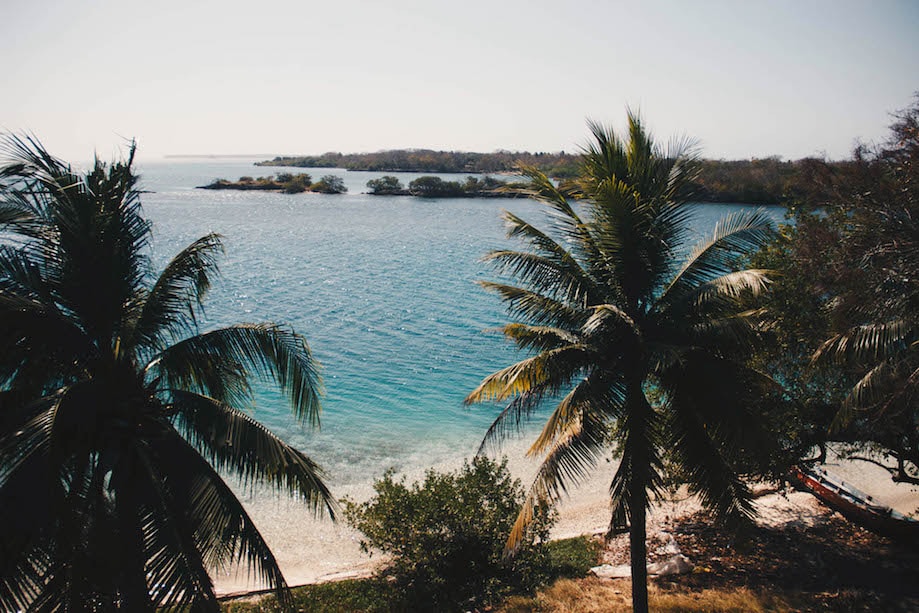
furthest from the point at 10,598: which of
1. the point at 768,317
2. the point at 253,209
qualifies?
the point at 253,209

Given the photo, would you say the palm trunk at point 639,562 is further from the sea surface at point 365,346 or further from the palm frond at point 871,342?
the sea surface at point 365,346

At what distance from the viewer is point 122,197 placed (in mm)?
7105

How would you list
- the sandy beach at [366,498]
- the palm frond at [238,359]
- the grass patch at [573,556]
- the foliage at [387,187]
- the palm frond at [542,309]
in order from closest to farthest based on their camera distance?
the palm frond at [238,359] < the palm frond at [542,309] < the grass patch at [573,556] < the sandy beach at [366,498] < the foliage at [387,187]

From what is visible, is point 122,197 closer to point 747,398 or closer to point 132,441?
point 132,441

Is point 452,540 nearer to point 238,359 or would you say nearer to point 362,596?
point 362,596

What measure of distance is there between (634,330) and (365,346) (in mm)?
25053

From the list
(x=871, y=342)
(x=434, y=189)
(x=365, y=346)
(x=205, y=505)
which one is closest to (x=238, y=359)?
(x=205, y=505)

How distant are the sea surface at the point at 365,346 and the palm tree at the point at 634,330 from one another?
1.07 metres

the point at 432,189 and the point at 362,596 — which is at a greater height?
the point at 432,189

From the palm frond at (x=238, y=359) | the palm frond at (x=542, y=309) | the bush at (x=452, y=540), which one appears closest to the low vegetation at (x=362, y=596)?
the bush at (x=452, y=540)

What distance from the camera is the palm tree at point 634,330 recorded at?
7.98 metres

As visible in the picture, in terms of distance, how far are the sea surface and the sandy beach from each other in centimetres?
6

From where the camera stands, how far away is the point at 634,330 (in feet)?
25.2

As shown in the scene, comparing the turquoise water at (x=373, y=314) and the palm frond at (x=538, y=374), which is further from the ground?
the palm frond at (x=538, y=374)
